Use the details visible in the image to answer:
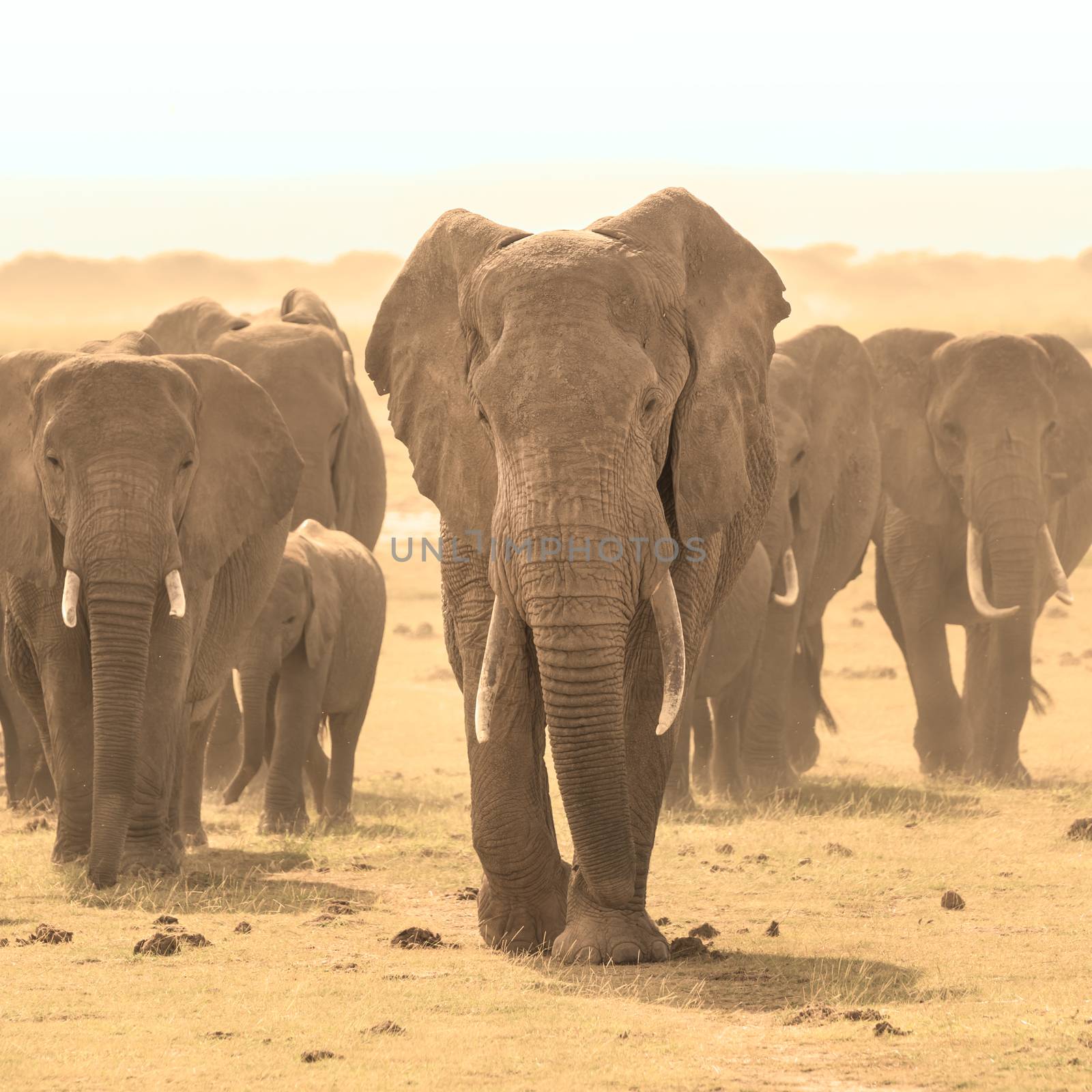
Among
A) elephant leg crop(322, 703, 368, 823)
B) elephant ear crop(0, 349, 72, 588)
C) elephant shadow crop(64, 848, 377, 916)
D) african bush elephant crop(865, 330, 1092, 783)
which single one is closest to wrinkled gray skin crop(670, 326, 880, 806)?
african bush elephant crop(865, 330, 1092, 783)

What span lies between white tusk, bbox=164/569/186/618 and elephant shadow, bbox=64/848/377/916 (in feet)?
4.09

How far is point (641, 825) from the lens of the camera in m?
7.85

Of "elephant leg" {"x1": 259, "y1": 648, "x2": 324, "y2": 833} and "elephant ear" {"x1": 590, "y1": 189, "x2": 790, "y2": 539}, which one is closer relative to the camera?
"elephant ear" {"x1": 590, "y1": 189, "x2": 790, "y2": 539}

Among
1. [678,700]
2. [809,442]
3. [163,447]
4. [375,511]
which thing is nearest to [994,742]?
[809,442]

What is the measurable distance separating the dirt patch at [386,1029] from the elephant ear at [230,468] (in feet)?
14.0

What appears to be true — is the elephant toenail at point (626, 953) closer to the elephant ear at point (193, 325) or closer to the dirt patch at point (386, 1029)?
the dirt patch at point (386, 1029)

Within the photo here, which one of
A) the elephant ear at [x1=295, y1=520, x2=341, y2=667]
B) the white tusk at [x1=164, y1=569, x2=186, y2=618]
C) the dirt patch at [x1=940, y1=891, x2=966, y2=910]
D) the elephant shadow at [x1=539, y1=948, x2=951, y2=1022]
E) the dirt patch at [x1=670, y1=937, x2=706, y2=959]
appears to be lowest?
the dirt patch at [x1=940, y1=891, x2=966, y2=910]

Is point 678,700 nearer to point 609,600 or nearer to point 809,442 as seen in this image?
point 609,600

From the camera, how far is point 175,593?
10.0 metres

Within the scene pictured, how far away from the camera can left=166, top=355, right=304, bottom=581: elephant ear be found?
35.0ft

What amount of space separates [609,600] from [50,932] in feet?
9.21

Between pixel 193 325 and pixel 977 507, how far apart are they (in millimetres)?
7211

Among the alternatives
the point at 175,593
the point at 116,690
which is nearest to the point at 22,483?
the point at 175,593

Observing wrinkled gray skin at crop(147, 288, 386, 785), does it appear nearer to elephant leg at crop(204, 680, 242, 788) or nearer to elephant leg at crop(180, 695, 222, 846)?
elephant leg at crop(204, 680, 242, 788)
